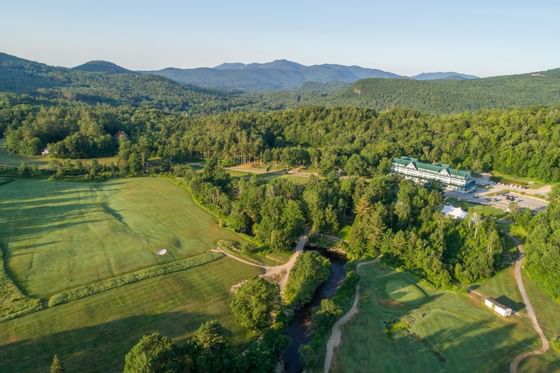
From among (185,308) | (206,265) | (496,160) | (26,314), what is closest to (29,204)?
(26,314)

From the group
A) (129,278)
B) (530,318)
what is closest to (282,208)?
(129,278)

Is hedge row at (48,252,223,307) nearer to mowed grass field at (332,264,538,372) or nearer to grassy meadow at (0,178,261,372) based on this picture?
grassy meadow at (0,178,261,372)

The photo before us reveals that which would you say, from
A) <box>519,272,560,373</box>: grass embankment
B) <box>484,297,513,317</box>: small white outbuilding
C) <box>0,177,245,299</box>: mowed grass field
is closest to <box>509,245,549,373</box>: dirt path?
<box>519,272,560,373</box>: grass embankment

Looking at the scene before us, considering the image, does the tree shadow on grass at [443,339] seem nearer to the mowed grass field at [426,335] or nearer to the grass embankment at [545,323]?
the mowed grass field at [426,335]

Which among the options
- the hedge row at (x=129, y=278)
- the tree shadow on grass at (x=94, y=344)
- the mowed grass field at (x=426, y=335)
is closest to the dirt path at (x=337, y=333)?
the mowed grass field at (x=426, y=335)

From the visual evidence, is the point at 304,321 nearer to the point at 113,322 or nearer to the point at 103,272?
the point at 113,322

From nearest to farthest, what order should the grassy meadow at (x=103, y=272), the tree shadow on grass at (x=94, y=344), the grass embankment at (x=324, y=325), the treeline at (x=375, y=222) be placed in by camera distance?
the tree shadow on grass at (x=94, y=344) < the grass embankment at (x=324, y=325) < the grassy meadow at (x=103, y=272) < the treeline at (x=375, y=222)

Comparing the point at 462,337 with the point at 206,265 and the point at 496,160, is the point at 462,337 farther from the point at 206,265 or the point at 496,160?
the point at 496,160
